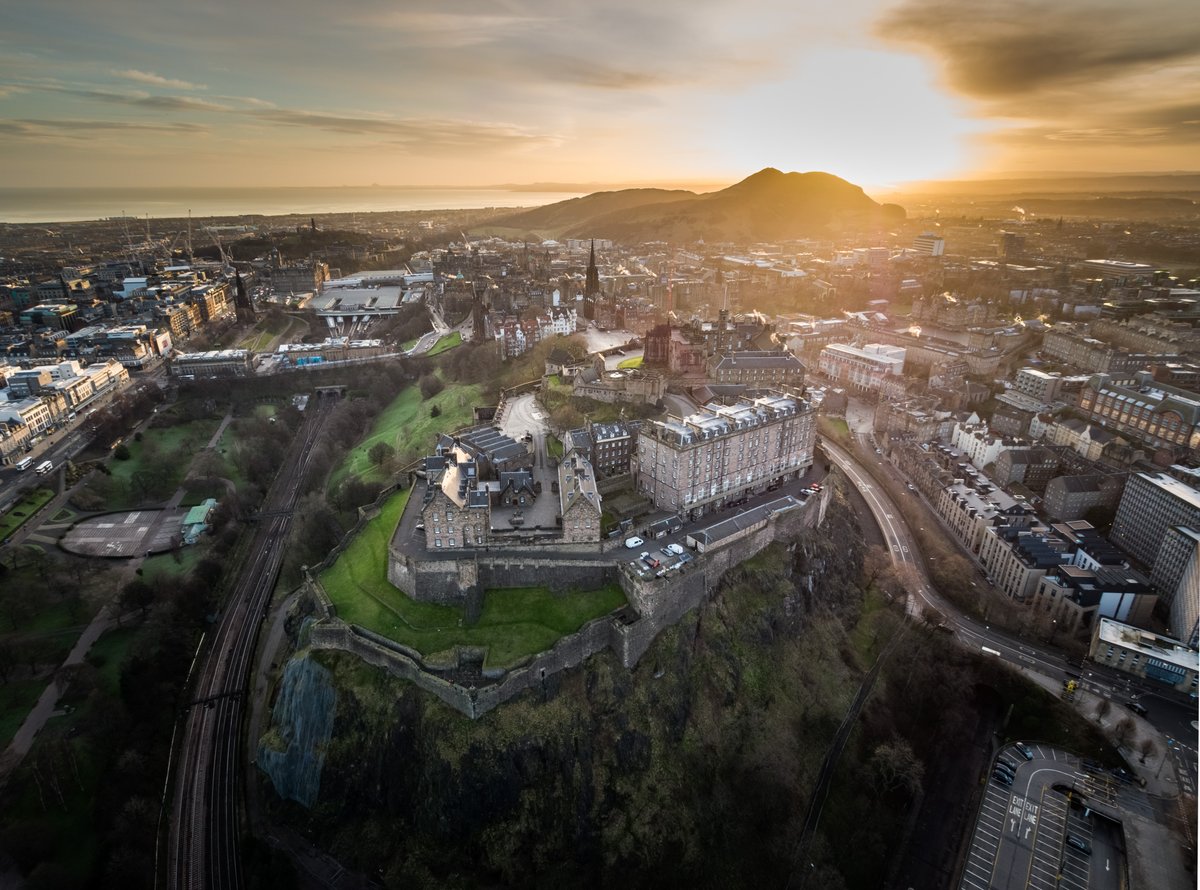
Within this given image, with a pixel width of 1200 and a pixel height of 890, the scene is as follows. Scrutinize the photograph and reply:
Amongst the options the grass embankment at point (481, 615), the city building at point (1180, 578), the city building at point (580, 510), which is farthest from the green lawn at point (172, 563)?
the city building at point (1180, 578)

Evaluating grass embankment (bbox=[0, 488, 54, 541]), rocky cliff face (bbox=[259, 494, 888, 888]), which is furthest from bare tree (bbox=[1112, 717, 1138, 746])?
grass embankment (bbox=[0, 488, 54, 541])

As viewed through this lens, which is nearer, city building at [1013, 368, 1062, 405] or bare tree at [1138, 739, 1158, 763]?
bare tree at [1138, 739, 1158, 763]

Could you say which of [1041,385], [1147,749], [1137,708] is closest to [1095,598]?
[1137,708]

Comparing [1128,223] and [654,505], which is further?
[1128,223]

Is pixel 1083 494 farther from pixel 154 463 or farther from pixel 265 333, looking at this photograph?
pixel 265 333

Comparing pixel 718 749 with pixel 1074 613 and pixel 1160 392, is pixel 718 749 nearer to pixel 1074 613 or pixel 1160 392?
pixel 1074 613

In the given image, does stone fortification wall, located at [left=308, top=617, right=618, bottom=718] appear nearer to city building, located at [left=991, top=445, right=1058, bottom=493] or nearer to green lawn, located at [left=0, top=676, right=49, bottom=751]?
green lawn, located at [left=0, top=676, right=49, bottom=751]

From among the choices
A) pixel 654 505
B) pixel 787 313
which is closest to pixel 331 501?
pixel 654 505
